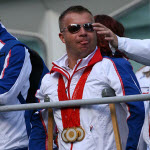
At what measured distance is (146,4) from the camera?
6.61 m

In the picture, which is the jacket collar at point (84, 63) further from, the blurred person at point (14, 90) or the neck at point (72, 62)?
the blurred person at point (14, 90)

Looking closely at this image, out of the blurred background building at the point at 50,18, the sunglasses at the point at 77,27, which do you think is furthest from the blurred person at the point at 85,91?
the blurred background building at the point at 50,18

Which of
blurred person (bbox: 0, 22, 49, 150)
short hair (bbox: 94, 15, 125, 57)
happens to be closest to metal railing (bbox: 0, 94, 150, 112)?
blurred person (bbox: 0, 22, 49, 150)

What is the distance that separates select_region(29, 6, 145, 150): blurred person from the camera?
3.29 meters

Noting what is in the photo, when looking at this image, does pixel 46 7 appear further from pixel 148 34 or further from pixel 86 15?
pixel 86 15

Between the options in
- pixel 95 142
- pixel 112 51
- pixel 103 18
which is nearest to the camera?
pixel 95 142

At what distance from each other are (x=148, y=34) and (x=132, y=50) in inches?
129

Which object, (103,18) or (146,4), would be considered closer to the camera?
(103,18)

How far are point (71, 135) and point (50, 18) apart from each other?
367 centimetres

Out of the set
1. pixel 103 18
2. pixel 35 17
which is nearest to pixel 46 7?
pixel 35 17

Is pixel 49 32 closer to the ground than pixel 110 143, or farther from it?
farther from it

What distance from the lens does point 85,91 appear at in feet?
11.2

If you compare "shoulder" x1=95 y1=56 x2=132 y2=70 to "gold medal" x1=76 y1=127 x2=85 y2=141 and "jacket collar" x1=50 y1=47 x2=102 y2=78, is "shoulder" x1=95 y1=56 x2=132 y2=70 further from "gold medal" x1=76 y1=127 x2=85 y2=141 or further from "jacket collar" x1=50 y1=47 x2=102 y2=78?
"gold medal" x1=76 y1=127 x2=85 y2=141

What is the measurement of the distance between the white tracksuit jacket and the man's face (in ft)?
0.21
